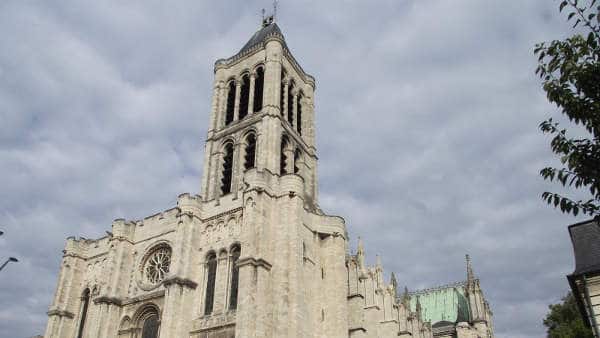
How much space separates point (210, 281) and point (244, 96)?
51.6 feet

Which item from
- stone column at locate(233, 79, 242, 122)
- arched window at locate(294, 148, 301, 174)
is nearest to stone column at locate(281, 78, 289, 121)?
arched window at locate(294, 148, 301, 174)

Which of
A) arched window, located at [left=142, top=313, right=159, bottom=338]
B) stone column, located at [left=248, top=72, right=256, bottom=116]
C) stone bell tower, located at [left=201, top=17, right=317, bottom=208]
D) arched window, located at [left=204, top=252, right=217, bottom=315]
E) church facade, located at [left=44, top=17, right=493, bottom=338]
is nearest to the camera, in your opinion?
church facade, located at [left=44, top=17, right=493, bottom=338]

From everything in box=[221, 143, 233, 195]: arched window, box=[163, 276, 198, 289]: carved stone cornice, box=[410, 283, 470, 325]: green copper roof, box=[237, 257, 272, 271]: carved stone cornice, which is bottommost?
box=[163, 276, 198, 289]: carved stone cornice

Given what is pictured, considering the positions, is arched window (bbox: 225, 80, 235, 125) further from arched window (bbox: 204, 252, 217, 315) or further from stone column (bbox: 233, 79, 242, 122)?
arched window (bbox: 204, 252, 217, 315)

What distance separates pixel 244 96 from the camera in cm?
3862

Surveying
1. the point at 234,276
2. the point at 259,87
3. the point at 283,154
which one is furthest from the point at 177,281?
the point at 259,87

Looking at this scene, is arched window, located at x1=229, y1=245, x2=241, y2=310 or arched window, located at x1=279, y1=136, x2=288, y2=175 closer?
arched window, located at x1=229, y1=245, x2=241, y2=310

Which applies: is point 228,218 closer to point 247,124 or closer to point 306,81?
point 247,124

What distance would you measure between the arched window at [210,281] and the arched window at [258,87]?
40.8ft

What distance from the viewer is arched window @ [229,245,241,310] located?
26.1 meters

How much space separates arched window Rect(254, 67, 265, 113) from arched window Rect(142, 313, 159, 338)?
15.6 m

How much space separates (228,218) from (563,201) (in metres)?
22.0

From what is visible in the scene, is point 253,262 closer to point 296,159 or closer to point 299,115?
point 296,159

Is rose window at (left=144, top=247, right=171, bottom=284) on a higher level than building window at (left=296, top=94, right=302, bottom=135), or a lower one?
lower
